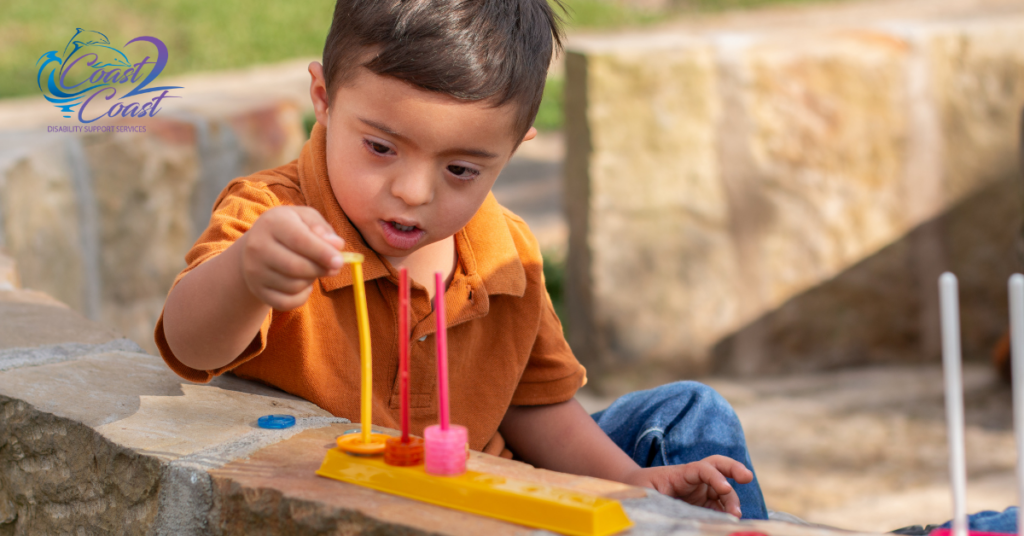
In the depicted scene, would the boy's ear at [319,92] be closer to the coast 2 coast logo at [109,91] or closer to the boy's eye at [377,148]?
the boy's eye at [377,148]

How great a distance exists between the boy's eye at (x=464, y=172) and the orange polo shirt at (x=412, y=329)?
174 mm

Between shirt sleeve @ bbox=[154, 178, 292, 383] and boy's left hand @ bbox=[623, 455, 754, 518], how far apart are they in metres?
0.59

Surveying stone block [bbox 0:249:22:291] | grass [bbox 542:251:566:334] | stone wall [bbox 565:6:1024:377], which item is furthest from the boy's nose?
grass [bbox 542:251:566:334]

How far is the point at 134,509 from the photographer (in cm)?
116

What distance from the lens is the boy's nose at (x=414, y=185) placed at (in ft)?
4.12

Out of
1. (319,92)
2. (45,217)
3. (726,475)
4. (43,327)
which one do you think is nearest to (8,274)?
(43,327)

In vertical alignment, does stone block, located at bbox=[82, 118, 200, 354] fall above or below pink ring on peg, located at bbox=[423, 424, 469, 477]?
above

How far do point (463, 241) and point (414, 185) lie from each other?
281 mm

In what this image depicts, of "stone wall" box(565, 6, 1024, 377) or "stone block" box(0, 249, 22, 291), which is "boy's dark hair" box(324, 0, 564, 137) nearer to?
"stone block" box(0, 249, 22, 291)

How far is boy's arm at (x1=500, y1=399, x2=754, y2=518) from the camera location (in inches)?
53.6

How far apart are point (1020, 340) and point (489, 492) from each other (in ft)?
1.61

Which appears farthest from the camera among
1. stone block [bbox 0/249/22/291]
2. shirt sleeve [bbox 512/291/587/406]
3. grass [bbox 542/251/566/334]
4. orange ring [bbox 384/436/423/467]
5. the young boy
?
grass [bbox 542/251/566/334]

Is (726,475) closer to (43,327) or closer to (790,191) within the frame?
(43,327)

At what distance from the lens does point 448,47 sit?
4.18ft
